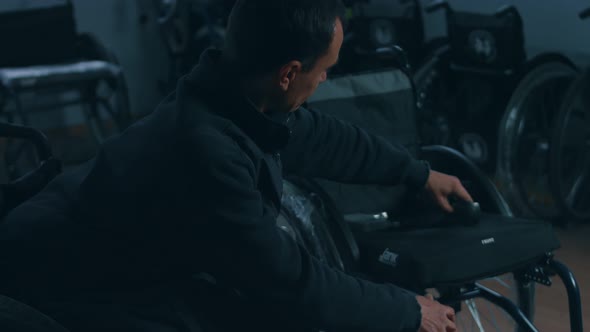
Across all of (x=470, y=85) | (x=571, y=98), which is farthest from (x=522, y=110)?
(x=470, y=85)

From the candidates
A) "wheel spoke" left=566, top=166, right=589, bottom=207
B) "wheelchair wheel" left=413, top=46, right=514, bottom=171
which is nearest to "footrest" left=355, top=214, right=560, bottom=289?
"wheel spoke" left=566, top=166, right=589, bottom=207

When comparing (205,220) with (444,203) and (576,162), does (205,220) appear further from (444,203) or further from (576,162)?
(576,162)

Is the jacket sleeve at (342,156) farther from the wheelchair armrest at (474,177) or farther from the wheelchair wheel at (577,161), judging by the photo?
the wheelchair wheel at (577,161)

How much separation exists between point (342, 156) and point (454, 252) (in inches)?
10.7

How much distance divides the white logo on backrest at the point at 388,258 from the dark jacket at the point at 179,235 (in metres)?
0.33

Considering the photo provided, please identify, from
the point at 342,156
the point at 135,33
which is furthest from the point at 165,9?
the point at 342,156

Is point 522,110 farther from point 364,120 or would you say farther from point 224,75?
point 224,75

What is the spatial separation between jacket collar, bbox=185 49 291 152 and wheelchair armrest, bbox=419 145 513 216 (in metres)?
0.76

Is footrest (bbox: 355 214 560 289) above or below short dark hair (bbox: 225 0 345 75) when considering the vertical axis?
below

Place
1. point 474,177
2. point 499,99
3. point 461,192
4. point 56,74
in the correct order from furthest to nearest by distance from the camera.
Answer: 1. point 56,74
2. point 499,99
3. point 474,177
4. point 461,192

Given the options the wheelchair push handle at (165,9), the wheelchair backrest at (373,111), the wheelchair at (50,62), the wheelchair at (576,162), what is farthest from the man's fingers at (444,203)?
the wheelchair push handle at (165,9)

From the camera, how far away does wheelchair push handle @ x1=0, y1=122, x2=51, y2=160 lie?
1.38 meters

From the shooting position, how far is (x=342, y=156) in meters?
1.46

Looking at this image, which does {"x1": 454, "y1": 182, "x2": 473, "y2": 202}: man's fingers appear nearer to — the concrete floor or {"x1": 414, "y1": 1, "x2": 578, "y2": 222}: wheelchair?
the concrete floor
